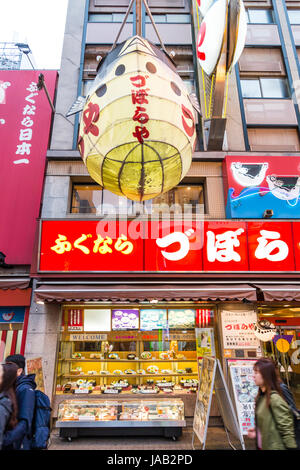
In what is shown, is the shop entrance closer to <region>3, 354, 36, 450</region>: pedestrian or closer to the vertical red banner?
the vertical red banner

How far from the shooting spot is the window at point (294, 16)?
1246 cm

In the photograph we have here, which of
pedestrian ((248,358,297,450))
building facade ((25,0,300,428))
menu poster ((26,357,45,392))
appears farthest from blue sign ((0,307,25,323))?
pedestrian ((248,358,297,450))

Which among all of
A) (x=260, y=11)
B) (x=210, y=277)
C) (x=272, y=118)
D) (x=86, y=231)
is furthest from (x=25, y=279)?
(x=260, y=11)

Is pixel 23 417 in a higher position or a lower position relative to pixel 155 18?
lower

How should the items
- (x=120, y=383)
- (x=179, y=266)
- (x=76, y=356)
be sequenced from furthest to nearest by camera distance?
(x=76, y=356) < (x=120, y=383) < (x=179, y=266)

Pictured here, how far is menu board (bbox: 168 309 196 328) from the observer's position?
9.03 meters

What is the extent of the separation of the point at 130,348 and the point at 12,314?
3711mm

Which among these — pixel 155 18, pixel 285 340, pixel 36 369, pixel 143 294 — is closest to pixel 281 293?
pixel 285 340

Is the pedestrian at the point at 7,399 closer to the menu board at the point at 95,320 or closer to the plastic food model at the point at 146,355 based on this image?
the menu board at the point at 95,320

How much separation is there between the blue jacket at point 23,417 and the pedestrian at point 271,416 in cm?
269

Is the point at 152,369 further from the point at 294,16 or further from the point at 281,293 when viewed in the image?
the point at 294,16

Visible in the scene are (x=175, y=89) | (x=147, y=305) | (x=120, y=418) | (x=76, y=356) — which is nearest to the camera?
(x=175, y=89)

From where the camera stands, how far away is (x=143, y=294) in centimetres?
754

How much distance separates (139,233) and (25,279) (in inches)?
138
